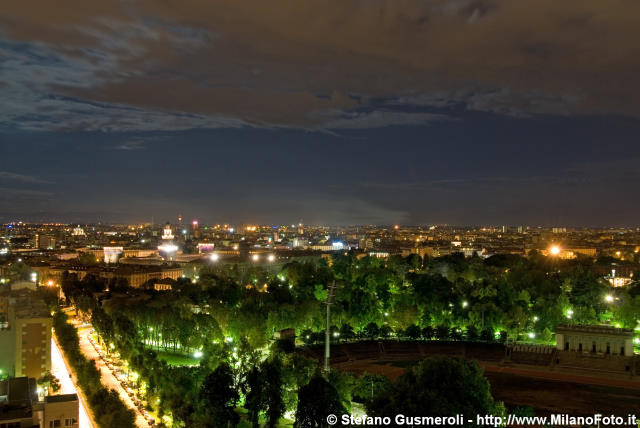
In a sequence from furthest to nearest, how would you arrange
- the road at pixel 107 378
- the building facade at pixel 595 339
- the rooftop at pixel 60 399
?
the building facade at pixel 595 339 < the road at pixel 107 378 < the rooftop at pixel 60 399


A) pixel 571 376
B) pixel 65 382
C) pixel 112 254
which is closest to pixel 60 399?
pixel 65 382

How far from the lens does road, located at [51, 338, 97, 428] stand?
26469 mm

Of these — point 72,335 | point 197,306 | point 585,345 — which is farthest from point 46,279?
point 585,345

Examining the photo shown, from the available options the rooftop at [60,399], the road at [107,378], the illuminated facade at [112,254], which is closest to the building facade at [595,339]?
the road at [107,378]

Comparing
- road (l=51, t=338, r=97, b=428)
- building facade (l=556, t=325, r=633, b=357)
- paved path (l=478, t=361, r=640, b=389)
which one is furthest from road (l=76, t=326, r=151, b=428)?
building facade (l=556, t=325, r=633, b=357)

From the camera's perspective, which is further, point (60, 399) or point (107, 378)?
point (107, 378)

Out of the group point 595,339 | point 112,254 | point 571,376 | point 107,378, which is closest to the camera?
point 571,376

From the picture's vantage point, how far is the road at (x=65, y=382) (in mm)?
26469

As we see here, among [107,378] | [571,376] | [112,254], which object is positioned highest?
[112,254]

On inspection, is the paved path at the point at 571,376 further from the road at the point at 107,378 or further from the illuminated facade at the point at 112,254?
the illuminated facade at the point at 112,254

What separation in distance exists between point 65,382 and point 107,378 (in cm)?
229

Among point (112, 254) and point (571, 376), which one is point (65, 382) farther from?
point (112, 254)

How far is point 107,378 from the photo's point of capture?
111 ft

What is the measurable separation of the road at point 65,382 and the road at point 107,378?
1.68 m
